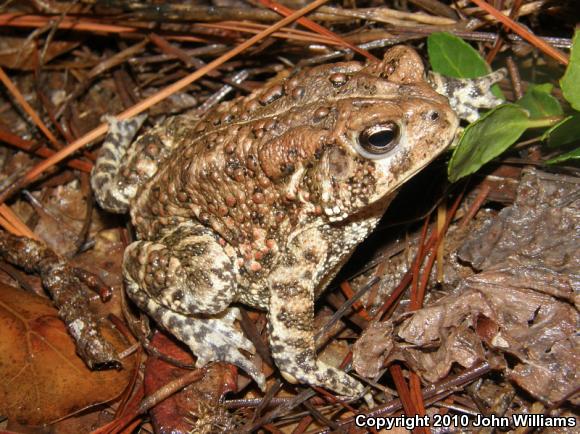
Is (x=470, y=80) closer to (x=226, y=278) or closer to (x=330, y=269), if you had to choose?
(x=330, y=269)


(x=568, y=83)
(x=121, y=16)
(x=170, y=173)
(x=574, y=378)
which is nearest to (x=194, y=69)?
(x=121, y=16)

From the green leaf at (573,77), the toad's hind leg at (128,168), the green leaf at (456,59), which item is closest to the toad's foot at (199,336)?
the toad's hind leg at (128,168)

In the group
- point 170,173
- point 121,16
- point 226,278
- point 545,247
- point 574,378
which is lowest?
point 574,378

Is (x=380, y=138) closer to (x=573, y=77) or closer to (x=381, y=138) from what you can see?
(x=381, y=138)

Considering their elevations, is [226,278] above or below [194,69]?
below

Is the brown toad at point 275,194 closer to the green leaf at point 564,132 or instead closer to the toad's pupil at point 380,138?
the toad's pupil at point 380,138

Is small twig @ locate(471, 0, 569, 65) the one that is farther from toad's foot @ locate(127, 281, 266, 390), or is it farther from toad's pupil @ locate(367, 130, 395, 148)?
toad's foot @ locate(127, 281, 266, 390)
